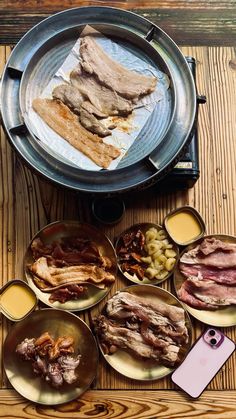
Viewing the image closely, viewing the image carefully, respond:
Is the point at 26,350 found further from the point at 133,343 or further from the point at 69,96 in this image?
the point at 69,96

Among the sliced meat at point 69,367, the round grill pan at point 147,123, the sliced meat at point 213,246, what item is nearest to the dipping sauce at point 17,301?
the sliced meat at point 69,367

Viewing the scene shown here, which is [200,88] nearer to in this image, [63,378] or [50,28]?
[50,28]

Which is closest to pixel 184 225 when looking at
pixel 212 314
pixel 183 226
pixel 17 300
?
pixel 183 226

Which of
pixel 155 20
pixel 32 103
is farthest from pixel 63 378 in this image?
pixel 155 20

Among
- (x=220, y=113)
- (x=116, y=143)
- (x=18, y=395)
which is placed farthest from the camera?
(x=220, y=113)

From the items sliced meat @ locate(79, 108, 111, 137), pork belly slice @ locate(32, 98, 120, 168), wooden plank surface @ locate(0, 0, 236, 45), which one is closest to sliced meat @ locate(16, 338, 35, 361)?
pork belly slice @ locate(32, 98, 120, 168)

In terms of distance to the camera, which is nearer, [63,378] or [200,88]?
[63,378]

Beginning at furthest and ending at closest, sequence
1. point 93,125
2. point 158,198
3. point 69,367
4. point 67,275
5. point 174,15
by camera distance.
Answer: point 174,15
point 158,198
point 67,275
point 69,367
point 93,125
